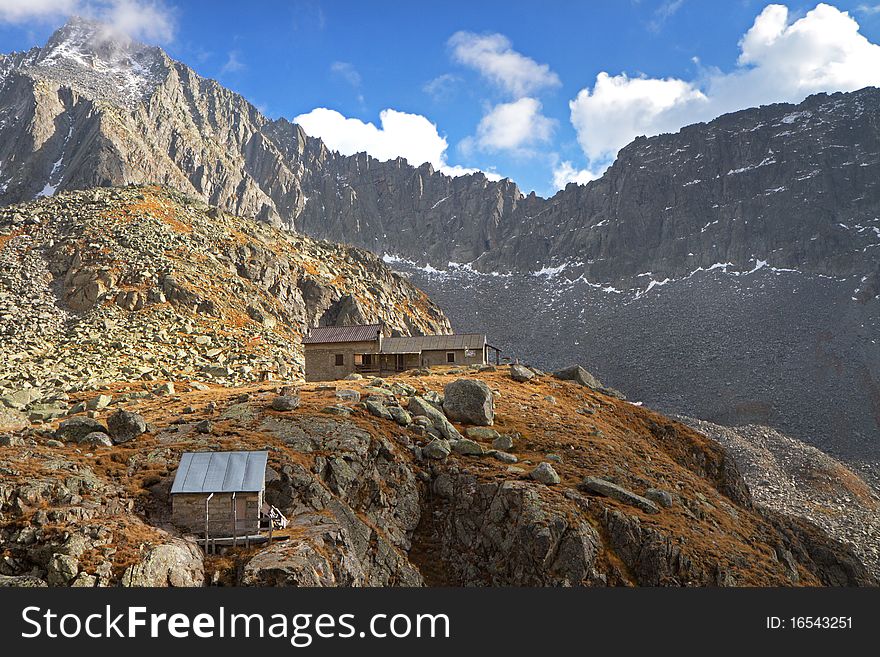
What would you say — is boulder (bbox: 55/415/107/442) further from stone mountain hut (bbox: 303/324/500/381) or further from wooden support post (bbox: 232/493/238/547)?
stone mountain hut (bbox: 303/324/500/381)

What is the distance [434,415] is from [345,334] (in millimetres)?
25740

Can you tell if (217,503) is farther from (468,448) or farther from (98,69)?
(98,69)

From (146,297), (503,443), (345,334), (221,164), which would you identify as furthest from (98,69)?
(503,443)

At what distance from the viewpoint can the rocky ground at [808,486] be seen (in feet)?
186

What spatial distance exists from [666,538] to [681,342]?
446ft

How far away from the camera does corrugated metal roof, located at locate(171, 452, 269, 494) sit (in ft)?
59.6

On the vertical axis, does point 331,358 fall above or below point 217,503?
above

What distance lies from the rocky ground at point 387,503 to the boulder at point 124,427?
0.23 feet

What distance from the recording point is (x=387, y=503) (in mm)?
A: 22766

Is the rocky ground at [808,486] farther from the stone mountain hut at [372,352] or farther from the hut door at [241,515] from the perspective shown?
the hut door at [241,515]

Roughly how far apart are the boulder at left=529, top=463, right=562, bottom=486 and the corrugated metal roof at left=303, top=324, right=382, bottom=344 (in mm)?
29956

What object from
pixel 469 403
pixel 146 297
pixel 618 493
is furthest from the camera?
pixel 146 297

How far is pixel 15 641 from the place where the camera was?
39.8 ft

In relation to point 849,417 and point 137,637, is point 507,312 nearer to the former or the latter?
point 849,417
